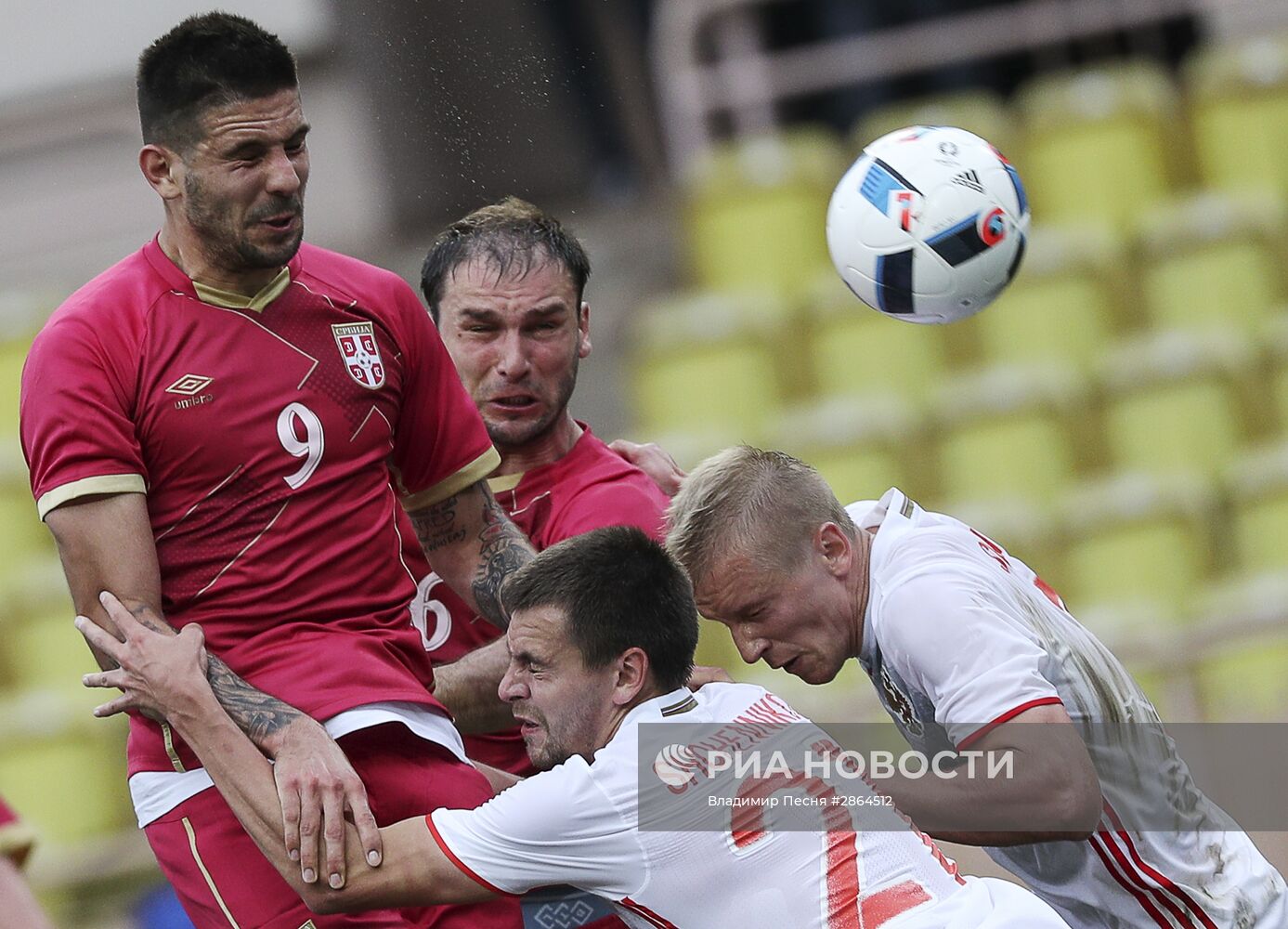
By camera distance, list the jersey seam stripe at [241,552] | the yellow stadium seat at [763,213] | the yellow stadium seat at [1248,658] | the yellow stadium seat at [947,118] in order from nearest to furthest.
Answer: the jersey seam stripe at [241,552]
the yellow stadium seat at [1248,658]
the yellow stadium seat at [947,118]
the yellow stadium seat at [763,213]

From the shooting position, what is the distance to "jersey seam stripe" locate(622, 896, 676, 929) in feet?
10.4

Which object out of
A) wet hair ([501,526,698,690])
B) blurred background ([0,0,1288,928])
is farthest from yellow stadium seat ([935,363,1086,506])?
wet hair ([501,526,698,690])

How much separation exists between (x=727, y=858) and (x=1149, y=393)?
5.34 m

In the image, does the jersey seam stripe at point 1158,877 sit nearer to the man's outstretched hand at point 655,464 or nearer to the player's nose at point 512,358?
the man's outstretched hand at point 655,464

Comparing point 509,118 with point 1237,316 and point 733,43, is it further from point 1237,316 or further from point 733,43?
point 1237,316

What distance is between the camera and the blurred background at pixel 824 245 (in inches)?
288

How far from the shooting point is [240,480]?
3.28 meters

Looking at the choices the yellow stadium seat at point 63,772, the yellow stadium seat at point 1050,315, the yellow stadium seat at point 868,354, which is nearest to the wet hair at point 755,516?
the yellow stadium seat at point 63,772

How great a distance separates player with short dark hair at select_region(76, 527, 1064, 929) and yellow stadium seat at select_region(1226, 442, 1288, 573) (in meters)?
4.52

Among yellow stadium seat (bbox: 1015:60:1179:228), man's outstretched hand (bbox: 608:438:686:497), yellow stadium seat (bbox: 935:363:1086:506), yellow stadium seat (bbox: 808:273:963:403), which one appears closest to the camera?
man's outstretched hand (bbox: 608:438:686:497)

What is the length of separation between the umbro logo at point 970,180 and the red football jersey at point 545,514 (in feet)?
3.21

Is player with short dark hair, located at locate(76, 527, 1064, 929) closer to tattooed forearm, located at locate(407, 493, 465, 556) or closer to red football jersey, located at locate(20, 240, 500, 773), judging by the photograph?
red football jersey, located at locate(20, 240, 500, 773)

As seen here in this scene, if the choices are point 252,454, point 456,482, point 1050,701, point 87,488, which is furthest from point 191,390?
point 1050,701

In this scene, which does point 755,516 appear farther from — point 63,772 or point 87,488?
point 63,772
